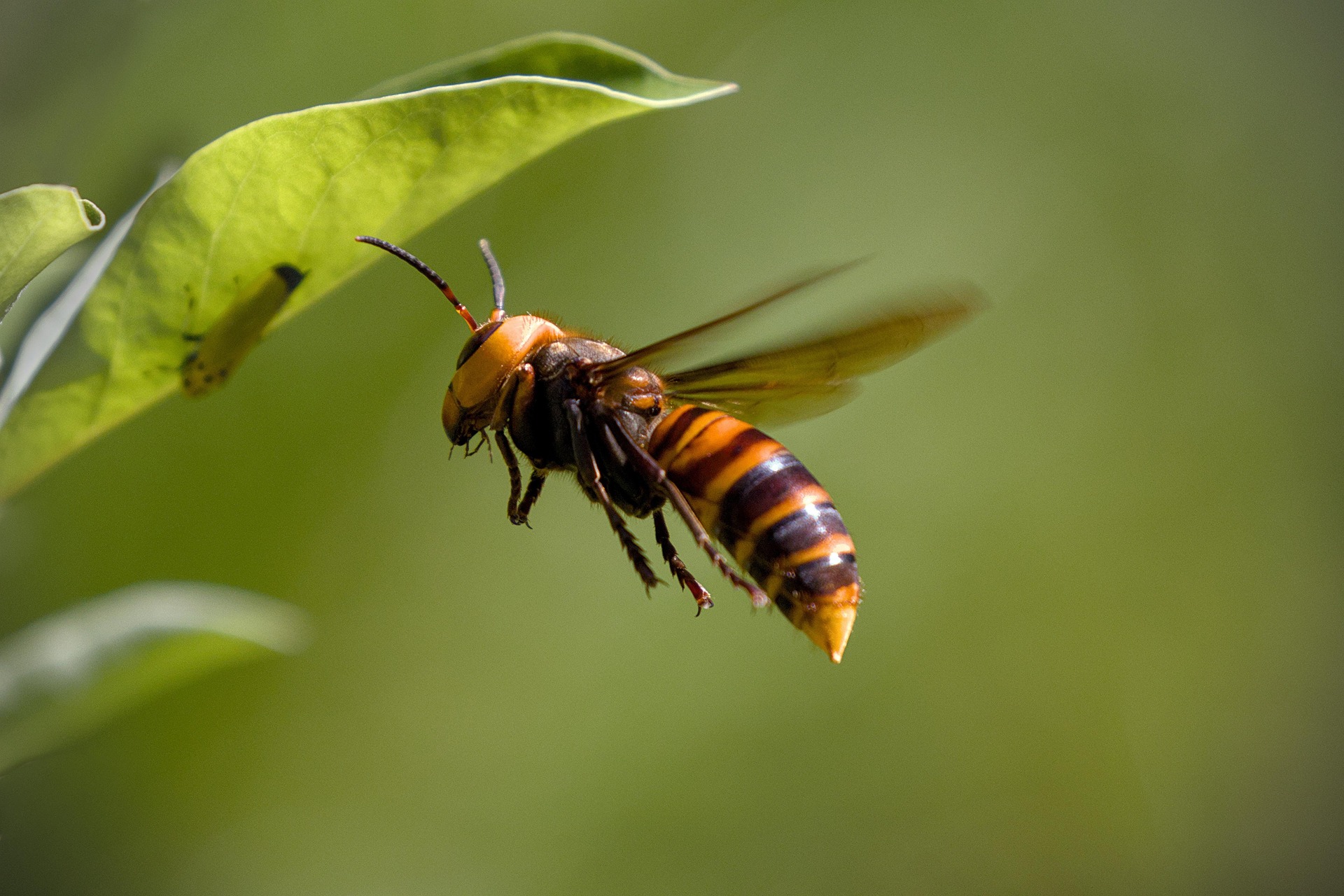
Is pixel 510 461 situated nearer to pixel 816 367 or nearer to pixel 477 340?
pixel 477 340

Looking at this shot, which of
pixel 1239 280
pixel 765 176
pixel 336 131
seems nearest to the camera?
pixel 336 131

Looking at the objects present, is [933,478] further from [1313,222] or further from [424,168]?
[424,168]

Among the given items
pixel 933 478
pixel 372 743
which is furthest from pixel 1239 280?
pixel 372 743

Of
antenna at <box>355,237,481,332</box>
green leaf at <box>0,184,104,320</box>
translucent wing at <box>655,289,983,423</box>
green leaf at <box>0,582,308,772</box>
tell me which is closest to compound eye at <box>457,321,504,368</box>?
antenna at <box>355,237,481,332</box>

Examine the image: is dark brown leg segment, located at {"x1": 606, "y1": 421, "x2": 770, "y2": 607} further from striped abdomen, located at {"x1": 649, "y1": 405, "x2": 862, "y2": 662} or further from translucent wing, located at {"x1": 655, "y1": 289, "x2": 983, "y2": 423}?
translucent wing, located at {"x1": 655, "y1": 289, "x2": 983, "y2": 423}

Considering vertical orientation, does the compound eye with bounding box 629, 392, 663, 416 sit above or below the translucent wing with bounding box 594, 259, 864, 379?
below

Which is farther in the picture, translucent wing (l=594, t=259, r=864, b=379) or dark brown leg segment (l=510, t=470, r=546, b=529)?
dark brown leg segment (l=510, t=470, r=546, b=529)

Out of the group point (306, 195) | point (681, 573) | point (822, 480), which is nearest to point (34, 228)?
point (306, 195)

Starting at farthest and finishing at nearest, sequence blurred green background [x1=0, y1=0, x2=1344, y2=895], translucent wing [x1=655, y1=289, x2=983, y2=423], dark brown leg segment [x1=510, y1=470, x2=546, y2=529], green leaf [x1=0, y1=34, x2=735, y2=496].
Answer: blurred green background [x1=0, y1=0, x2=1344, y2=895] → dark brown leg segment [x1=510, y1=470, x2=546, y2=529] → translucent wing [x1=655, y1=289, x2=983, y2=423] → green leaf [x1=0, y1=34, x2=735, y2=496]
